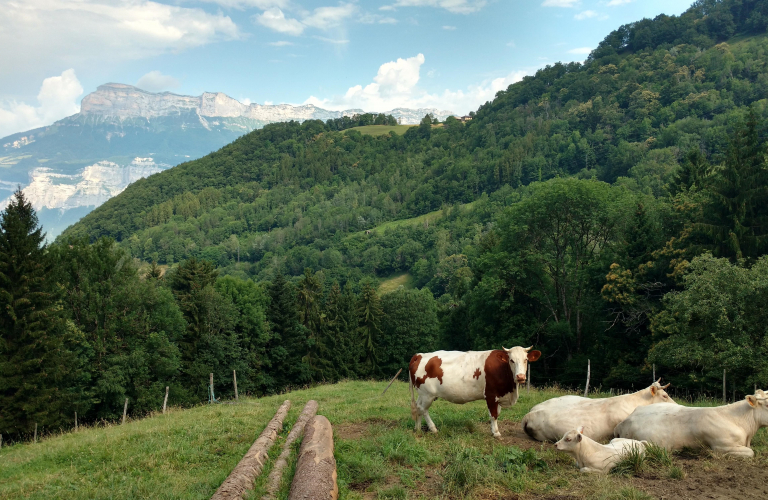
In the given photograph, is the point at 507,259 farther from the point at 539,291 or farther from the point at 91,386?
the point at 91,386

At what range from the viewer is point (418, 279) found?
133 m

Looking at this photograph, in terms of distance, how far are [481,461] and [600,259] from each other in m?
29.0

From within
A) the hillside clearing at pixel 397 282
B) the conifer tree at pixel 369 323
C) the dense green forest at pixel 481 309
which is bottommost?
the hillside clearing at pixel 397 282

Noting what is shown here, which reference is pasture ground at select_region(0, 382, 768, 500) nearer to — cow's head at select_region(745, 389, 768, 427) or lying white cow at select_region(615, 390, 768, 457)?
lying white cow at select_region(615, 390, 768, 457)

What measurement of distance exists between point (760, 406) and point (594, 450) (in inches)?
130

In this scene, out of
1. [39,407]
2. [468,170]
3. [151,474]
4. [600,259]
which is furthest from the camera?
[468,170]

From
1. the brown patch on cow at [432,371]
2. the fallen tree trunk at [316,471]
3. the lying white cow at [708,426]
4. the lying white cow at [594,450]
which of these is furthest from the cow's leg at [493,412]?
the fallen tree trunk at [316,471]

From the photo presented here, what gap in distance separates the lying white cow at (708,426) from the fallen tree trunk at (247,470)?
735 centimetres

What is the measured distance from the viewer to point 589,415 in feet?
34.6

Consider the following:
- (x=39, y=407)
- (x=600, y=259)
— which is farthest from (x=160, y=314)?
(x=600, y=259)

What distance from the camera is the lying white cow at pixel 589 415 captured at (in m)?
10.3

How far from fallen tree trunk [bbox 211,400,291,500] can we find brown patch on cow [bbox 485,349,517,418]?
5.20m

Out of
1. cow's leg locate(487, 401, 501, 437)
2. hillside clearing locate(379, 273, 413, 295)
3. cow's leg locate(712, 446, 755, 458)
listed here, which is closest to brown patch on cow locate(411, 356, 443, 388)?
cow's leg locate(487, 401, 501, 437)

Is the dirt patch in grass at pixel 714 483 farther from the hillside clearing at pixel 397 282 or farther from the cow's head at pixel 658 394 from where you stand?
the hillside clearing at pixel 397 282
